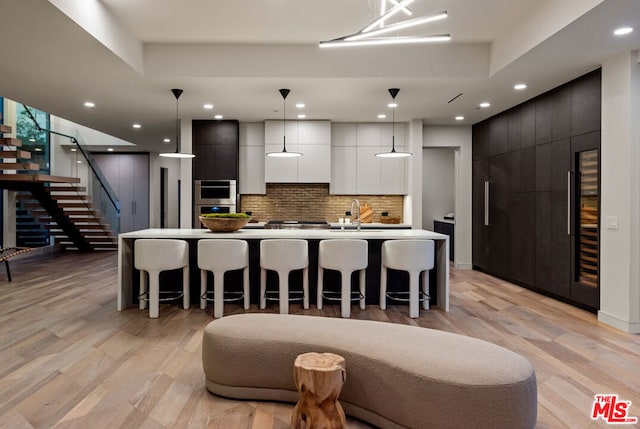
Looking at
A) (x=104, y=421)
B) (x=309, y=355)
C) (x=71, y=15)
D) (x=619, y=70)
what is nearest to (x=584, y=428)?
(x=309, y=355)

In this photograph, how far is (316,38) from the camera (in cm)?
497

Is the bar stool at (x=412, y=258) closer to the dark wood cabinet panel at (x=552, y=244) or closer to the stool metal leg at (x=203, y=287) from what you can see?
the dark wood cabinet panel at (x=552, y=244)

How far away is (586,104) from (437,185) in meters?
5.31

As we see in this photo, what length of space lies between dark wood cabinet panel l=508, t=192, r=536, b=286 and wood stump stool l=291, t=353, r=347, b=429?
16.4 ft

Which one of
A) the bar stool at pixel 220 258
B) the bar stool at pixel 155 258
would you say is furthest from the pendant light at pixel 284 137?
the bar stool at pixel 155 258

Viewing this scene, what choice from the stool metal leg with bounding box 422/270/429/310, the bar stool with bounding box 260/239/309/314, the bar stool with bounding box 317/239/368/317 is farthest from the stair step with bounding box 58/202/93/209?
the stool metal leg with bounding box 422/270/429/310

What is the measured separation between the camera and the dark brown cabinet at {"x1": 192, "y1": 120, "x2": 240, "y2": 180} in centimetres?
769

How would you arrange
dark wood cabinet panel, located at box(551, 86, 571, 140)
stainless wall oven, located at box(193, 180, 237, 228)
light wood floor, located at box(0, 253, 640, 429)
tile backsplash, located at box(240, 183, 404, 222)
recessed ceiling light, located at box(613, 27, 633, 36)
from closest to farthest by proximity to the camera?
light wood floor, located at box(0, 253, 640, 429) → recessed ceiling light, located at box(613, 27, 633, 36) → dark wood cabinet panel, located at box(551, 86, 571, 140) → stainless wall oven, located at box(193, 180, 237, 228) → tile backsplash, located at box(240, 183, 404, 222)

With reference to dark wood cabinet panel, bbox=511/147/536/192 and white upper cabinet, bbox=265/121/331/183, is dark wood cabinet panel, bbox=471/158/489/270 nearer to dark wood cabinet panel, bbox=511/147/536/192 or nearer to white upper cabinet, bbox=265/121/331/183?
dark wood cabinet panel, bbox=511/147/536/192

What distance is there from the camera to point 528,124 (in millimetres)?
6227

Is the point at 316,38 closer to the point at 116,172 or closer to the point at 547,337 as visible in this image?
the point at 547,337

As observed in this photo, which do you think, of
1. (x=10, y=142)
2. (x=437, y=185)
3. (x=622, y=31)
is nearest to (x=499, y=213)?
(x=437, y=185)

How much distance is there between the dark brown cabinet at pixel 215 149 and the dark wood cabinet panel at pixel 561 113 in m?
5.20

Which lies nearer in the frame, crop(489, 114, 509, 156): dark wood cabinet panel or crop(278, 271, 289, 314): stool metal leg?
crop(278, 271, 289, 314): stool metal leg
